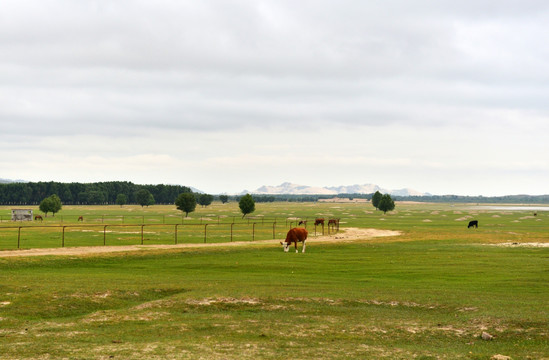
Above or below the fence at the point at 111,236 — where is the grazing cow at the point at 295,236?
above

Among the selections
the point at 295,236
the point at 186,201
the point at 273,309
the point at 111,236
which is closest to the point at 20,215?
the point at 186,201

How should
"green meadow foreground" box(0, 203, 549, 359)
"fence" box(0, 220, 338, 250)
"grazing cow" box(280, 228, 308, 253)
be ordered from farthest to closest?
"fence" box(0, 220, 338, 250), "grazing cow" box(280, 228, 308, 253), "green meadow foreground" box(0, 203, 549, 359)

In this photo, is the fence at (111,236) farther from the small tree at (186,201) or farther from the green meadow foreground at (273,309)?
the small tree at (186,201)

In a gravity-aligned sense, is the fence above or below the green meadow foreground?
below

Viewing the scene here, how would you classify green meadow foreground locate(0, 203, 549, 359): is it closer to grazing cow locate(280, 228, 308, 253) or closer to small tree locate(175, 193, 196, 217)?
grazing cow locate(280, 228, 308, 253)

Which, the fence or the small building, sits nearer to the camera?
the fence

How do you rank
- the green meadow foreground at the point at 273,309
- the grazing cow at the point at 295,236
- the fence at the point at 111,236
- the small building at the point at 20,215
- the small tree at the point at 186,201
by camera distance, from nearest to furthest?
the green meadow foreground at the point at 273,309 → the grazing cow at the point at 295,236 → the fence at the point at 111,236 → the small building at the point at 20,215 → the small tree at the point at 186,201

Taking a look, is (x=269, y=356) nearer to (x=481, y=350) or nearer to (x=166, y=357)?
(x=166, y=357)

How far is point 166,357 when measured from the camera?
12.4 metres

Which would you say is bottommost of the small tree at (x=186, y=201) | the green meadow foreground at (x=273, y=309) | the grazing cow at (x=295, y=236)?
the green meadow foreground at (x=273, y=309)

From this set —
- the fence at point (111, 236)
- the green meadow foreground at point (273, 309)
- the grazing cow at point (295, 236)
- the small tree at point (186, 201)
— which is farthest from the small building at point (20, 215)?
the grazing cow at point (295, 236)

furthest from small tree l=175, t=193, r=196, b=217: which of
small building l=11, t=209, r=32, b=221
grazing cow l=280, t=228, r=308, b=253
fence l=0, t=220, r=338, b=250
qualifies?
grazing cow l=280, t=228, r=308, b=253

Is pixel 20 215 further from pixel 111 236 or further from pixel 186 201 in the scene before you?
pixel 111 236

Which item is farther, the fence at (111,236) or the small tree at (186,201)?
the small tree at (186,201)
